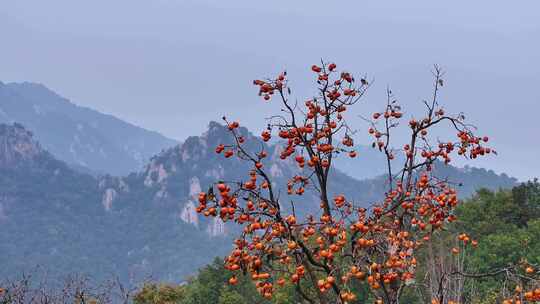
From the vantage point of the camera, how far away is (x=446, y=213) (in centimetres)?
695

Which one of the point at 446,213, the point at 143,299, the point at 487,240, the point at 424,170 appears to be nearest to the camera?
the point at 446,213

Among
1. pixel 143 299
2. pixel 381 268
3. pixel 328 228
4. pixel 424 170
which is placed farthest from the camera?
pixel 143 299

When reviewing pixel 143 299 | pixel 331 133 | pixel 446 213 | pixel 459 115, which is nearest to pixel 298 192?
pixel 331 133

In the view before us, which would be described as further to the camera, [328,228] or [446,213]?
[446,213]

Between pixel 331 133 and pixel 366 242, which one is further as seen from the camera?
pixel 331 133

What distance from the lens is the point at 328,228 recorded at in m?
5.70

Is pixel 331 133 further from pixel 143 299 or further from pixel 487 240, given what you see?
pixel 487 240

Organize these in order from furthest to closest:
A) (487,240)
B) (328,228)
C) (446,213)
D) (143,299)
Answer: (487,240) → (143,299) → (446,213) → (328,228)

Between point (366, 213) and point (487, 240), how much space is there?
3721 cm

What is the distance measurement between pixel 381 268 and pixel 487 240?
3788 centimetres

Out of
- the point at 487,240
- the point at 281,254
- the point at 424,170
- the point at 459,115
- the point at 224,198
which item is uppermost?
the point at 487,240

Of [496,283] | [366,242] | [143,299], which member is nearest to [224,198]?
[366,242]

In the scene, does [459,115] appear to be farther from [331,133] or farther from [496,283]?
[496,283]

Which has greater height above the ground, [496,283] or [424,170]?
[496,283]
